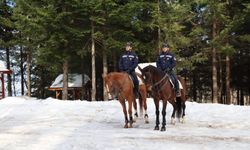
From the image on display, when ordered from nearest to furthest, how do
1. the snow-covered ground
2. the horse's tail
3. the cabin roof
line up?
1. the snow-covered ground
2. the horse's tail
3. the cabin roof

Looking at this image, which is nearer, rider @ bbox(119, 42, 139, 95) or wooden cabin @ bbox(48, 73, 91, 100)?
rider @ bbox(119, 42, 139, 95)

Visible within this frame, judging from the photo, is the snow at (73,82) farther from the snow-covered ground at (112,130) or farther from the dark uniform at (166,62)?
the dark uniform at (166,62)

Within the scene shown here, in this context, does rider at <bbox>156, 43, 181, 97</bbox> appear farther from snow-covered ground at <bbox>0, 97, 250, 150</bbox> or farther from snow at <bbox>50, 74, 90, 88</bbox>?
snow at <bbox>50, 74, 90, 88</bbox>

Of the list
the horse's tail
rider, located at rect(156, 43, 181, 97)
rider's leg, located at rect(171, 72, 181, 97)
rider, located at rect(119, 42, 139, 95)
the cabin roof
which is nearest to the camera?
rider, located at rect(156, 43, 181, 97)

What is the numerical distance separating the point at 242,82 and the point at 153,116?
96.0 feet

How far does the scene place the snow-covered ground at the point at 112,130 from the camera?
11328 mm

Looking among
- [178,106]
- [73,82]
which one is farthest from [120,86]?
[73,82]

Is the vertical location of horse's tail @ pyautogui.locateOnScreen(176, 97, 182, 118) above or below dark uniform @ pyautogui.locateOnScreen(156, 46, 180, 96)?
below

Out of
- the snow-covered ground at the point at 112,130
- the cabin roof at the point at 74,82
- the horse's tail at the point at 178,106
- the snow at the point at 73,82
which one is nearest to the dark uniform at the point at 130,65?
the snow-covered ground at the point at 112,130

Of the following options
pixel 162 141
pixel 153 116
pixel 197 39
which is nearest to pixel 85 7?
pixel 197 39

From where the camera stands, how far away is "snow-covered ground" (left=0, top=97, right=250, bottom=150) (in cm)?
1133

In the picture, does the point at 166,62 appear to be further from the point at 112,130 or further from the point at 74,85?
the point at 74,85

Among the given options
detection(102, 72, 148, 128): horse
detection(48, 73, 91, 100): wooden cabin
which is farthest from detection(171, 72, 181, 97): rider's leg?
detection(48, 73, 91, 100): wooden cabin

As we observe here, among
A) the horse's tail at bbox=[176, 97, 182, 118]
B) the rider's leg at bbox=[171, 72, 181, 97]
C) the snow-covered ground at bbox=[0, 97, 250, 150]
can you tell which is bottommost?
the snow-covered ground at bbox=[0, 97, 250, 150]
